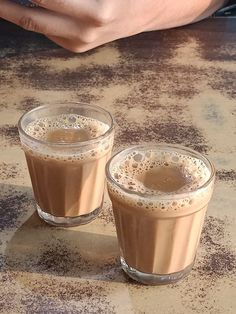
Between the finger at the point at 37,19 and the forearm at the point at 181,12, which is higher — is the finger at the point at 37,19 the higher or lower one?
the higher one

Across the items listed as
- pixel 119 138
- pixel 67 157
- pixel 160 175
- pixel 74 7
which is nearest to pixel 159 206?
pixel 160 175

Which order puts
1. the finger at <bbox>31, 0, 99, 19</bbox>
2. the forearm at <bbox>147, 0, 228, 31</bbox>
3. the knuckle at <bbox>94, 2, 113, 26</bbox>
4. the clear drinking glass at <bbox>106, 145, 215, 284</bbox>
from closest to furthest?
the clear drinking glass at <bbox>106, 145, 215, 284</bbox> < the finger at <bbox>31, 0, 99, 19</bbox> < the knuckle at <bbox>94, 2, 113, 26</bbox> < the forearm at <bbox>147, 0, 228, 31</bbox>

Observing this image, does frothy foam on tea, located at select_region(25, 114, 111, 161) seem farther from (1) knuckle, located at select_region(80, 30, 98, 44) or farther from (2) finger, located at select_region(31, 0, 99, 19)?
(1) knuckle, located at select_region(80, 30, 98, 44)

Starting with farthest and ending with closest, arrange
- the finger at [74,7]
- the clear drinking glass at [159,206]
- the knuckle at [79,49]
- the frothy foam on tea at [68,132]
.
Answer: the knuckle at [79,49] < the finger at [74,7] < the frothy foam on tea at [68,132] < the clear drinking glass at [159,206]

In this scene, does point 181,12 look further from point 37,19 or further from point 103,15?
point 37,19

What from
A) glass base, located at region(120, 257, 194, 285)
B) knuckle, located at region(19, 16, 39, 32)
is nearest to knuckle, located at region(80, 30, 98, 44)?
knuckle, located at region(19, 16, 39, 32)

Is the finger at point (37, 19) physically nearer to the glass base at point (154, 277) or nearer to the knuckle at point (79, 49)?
the knuckle at point (79, 49)

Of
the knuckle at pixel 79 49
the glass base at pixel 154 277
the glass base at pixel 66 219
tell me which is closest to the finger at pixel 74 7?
the knuckle at pixel 79 49

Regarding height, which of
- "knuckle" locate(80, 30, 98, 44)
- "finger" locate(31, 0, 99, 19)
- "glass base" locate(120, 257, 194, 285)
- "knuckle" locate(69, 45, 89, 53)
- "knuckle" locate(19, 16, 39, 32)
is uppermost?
"finger" locate(31, 0, 99, 19)
